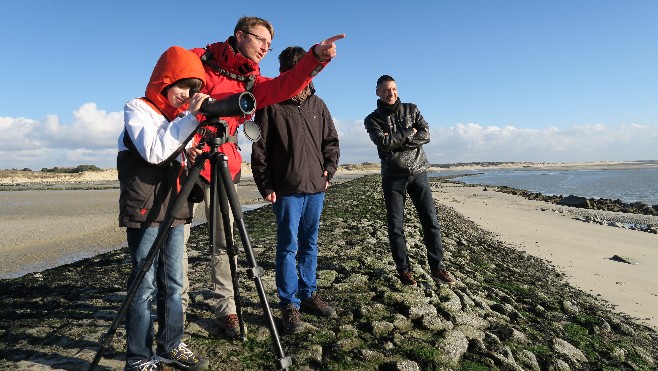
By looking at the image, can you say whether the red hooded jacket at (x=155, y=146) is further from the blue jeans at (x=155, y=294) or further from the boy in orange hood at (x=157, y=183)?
the blue jeans at (x=155, y=294)

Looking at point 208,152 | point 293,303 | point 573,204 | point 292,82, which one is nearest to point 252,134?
point 208,152

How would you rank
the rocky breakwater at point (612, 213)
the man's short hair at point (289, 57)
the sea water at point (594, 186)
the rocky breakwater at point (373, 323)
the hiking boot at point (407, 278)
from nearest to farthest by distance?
the rocky breakwater at point (373, 323), the man's short hair at point (289, 57), the hiking boot at point (407, 278), the rocky breakwater at point (612, 213), the sea water at point (594, 186)

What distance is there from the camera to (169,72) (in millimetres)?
2662

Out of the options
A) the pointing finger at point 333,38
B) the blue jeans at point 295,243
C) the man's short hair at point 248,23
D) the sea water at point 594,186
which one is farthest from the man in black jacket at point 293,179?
the sea water at point 594,186

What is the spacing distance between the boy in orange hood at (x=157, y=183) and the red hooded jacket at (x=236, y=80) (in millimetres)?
496

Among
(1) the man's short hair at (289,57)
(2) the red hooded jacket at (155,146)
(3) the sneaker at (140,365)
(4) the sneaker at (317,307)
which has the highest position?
(1) the man's short hair at (289,57)

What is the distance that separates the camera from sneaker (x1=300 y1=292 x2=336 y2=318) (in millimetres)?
4070

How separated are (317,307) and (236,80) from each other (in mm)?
2153

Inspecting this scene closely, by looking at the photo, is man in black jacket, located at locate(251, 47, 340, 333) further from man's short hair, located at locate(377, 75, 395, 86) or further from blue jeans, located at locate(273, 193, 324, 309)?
man's short hair, located at locate(377, 75, 395, 86)

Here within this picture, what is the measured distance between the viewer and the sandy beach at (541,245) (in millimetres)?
7012

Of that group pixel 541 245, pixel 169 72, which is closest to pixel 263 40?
pixel 169 72

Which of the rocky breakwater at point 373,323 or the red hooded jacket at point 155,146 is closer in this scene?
the red hooded jacket at point 155,146

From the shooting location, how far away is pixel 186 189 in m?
2.55

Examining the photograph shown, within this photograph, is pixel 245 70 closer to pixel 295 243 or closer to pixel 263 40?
pixel 263 40
